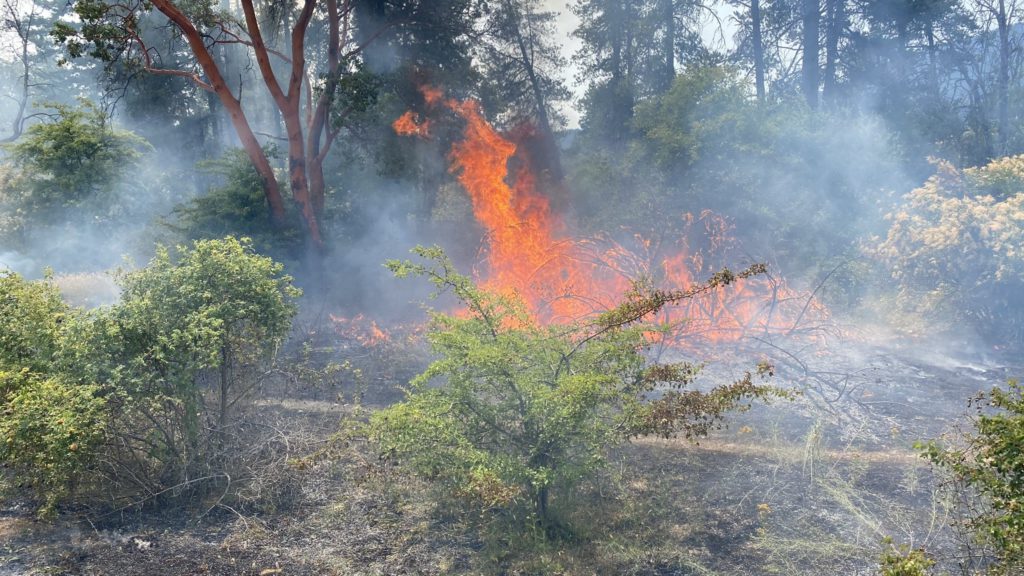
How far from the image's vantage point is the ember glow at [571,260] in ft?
43.8

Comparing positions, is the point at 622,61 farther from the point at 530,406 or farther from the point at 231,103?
the point at 530,406

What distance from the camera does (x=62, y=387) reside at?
19.1ft

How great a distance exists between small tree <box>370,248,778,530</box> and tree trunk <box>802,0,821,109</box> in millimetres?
18975

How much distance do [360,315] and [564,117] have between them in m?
14.8

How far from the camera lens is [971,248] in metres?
12.5

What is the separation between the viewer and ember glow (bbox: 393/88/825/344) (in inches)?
526

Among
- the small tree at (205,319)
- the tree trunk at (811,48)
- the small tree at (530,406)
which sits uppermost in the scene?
the tree trunk at (811,48)

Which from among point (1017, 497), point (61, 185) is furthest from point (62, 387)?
point (61, 185)

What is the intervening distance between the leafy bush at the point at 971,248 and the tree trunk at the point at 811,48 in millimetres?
8981

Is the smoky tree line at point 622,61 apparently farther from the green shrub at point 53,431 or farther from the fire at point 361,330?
the green shrub at point 53,431

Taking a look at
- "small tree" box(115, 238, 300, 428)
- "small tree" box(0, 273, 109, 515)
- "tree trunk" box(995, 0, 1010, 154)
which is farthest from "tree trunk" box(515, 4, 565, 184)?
"small tree" box(0, 273, 109, 515)

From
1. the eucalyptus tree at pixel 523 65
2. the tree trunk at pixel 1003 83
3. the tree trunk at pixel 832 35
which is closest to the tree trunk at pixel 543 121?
the eucalyptus tree at pixel 523 65

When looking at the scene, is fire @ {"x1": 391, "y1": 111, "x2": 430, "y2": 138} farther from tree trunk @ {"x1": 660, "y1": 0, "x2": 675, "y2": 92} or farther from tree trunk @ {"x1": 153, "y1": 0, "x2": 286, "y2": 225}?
tree trunk @ {"x1": 660, "y1": 0, "x2": 675, "y2": 92}

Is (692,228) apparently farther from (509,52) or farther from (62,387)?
(62,387)
